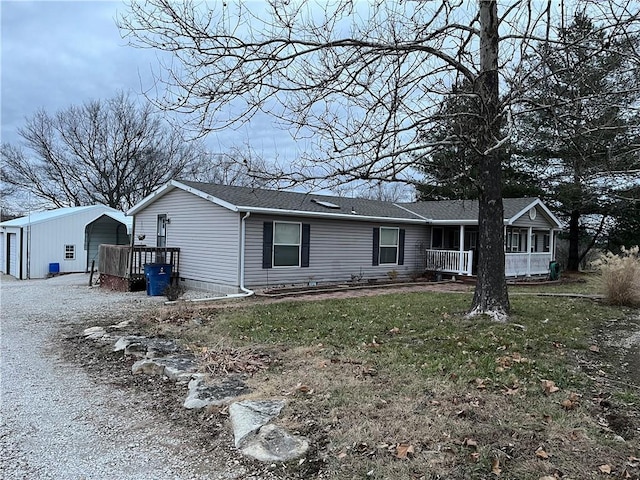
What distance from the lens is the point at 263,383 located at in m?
4.79

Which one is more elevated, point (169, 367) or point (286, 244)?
point (286, 244)

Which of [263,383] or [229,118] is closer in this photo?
[263,383]

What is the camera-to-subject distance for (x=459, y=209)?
61.8 ft

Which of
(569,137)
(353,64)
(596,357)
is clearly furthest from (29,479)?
(569,137)

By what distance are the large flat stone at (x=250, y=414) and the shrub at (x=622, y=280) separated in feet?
29.5

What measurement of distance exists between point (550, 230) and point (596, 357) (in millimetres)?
17159

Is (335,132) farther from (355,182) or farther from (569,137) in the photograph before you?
(569,137)

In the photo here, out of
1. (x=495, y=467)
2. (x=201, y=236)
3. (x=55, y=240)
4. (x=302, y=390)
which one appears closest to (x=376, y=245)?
(x=201, y=236)

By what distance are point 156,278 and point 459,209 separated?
1186cm

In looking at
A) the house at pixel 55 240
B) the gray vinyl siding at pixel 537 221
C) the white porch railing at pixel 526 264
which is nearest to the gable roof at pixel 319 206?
the gray vinyl siding at pixel 537 221

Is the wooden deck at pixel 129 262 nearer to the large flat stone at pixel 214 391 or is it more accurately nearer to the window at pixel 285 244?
the window at pixel 285 244

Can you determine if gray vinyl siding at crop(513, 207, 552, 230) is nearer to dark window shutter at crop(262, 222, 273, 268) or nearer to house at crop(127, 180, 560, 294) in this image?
house at crop(127, 180, 560, 294)

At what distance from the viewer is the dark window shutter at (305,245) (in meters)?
14.4

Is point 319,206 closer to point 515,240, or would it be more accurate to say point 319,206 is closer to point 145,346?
point 515,240
